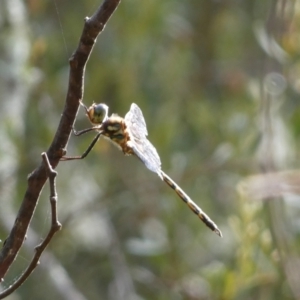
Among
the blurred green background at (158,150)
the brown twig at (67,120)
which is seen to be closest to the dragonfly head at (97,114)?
the brown twig at (67,120)

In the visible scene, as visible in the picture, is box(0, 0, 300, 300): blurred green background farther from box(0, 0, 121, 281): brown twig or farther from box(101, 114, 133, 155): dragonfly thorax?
box(0, 0, 121, 281): brown twig

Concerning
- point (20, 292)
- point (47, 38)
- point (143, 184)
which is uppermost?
point (47, 38)

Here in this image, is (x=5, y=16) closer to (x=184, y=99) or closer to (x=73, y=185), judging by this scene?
(x=73, y=185)

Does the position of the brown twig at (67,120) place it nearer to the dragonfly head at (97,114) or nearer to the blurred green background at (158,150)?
the dragonfly head at (97,114)

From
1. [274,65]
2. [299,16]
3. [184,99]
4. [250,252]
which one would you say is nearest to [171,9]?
[184,99]

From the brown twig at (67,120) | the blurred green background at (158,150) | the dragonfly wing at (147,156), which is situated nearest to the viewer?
the brown twig at (67,120)
